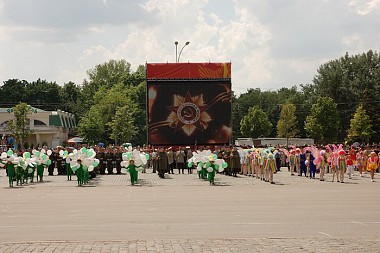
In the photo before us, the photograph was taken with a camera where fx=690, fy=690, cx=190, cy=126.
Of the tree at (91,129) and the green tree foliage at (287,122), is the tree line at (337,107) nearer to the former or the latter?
the green tree foliage at (287,122)

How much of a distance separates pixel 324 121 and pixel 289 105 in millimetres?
11684

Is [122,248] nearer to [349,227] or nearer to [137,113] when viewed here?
[349,227]

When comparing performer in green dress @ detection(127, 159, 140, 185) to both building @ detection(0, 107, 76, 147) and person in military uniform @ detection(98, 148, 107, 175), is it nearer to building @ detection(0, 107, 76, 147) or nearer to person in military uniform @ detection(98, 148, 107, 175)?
person in military uniform @ detection(98, 148, 107, 175)

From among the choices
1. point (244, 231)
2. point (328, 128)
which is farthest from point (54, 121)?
point (244, 231)

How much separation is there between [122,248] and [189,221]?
4279mm

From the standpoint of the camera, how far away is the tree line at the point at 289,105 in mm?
88144

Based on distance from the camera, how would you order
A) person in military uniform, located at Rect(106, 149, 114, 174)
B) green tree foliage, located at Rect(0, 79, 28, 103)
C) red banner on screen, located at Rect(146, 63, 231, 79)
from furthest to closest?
green tree foliage, located at Rect(0, 79, 28, 103) → red banner on screen, located at Rect(146, 63, 231, 79) → person in military uniform, located at Rect(106, 149, 114, 174)

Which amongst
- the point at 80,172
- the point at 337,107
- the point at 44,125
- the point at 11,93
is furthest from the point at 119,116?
the point at 80,172

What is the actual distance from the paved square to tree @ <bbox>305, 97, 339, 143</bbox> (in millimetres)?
63112

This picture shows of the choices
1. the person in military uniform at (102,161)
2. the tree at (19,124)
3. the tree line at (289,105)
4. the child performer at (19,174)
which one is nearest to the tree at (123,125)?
the tree line at (289,105)

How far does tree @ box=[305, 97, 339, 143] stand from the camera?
8794 centimetres

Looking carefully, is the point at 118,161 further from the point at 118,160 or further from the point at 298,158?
the point at 298,158

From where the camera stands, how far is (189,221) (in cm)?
1580

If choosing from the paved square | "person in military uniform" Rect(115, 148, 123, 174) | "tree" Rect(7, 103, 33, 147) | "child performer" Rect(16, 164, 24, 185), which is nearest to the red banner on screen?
"person in military uniform" Rect(115, 148, 123, 174)
